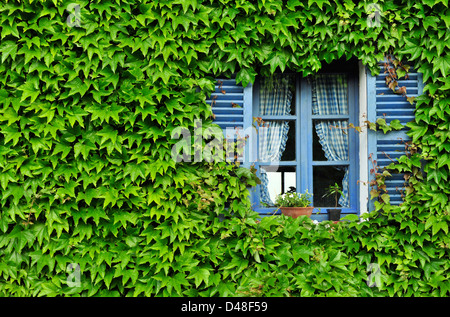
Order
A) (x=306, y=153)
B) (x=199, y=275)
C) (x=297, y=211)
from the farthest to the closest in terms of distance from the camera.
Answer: (x=306, y=153)
(x=297, y=211)
(x=199, y=275)

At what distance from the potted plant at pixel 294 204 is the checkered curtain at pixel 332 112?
43 centimetres

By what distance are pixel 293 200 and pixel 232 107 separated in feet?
3.55

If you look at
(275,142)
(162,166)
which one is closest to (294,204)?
(275,142)

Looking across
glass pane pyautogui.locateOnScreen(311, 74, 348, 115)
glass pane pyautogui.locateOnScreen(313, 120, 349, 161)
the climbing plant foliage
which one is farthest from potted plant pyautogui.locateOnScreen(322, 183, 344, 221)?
glass pane pyautogui.locateOnScreen(311, 74, 348, 115)

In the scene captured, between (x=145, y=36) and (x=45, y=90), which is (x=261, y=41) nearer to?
(x=145, y=36)

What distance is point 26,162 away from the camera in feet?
12.6

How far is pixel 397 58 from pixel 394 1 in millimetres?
537

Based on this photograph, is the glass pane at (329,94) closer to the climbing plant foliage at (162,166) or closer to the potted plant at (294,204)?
the climbing plant foliage at (162,166)

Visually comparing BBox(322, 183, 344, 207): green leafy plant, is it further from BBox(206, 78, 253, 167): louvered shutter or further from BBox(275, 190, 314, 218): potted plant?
BBox(206, 78, 253, 167): louvered shutter

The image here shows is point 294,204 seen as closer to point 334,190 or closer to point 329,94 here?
point 334,190

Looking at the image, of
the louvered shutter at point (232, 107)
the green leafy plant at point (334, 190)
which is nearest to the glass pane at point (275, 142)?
the louvered shutter at point (232, 107)

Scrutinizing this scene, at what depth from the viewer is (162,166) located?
12.5 ft

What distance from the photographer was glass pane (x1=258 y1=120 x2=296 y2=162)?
4.26 m
